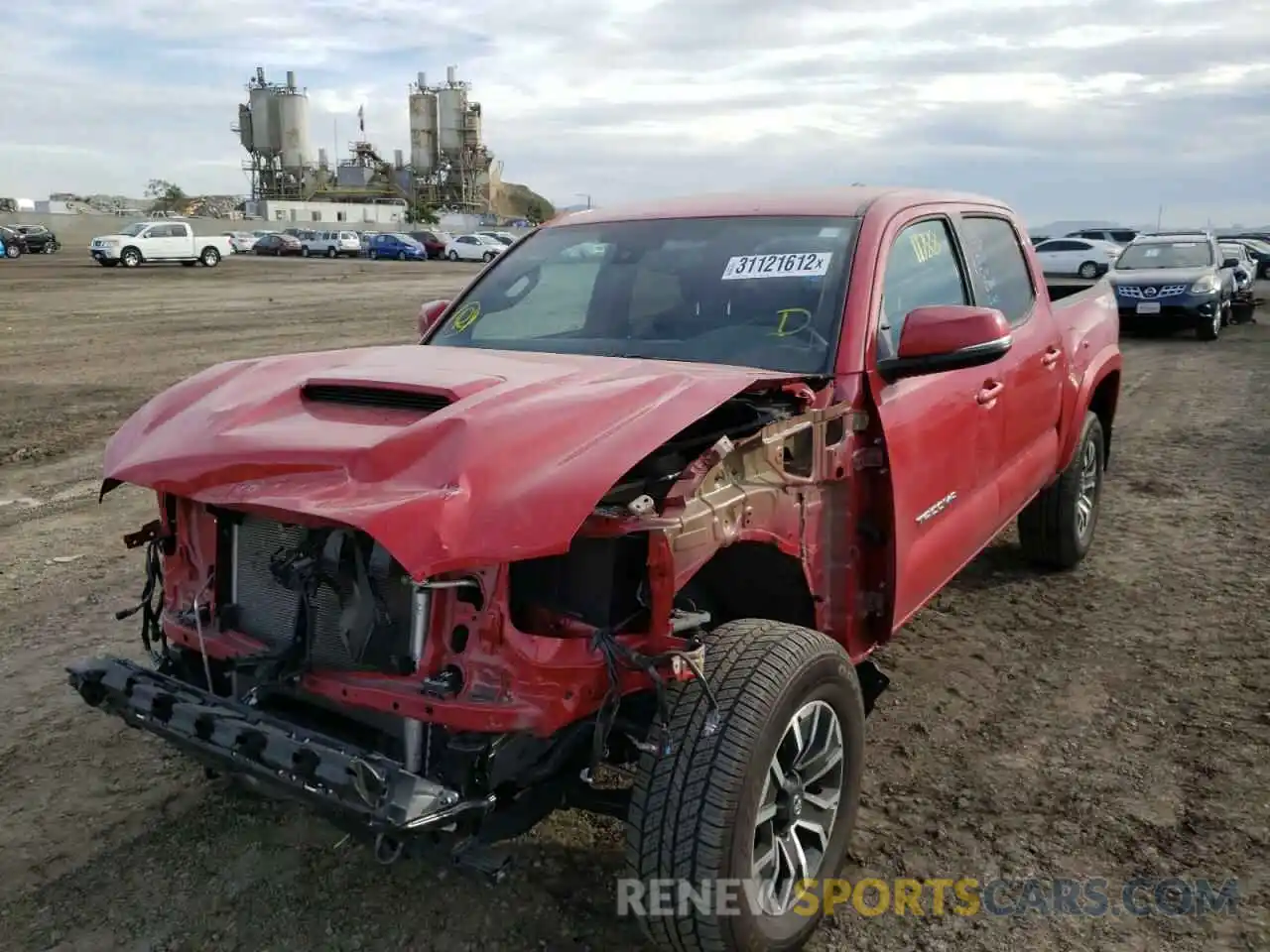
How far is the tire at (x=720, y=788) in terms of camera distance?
2.41 metres

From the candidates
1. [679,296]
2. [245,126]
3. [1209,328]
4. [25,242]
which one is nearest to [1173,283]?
[1209,328]

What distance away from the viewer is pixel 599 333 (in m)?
3.74

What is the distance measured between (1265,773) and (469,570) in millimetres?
2897

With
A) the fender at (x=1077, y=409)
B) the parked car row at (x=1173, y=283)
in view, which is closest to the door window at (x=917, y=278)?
the fender at (x=1077, y=409)

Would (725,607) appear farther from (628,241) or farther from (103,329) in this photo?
(103,329)

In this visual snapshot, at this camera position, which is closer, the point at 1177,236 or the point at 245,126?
the point at 1177,236

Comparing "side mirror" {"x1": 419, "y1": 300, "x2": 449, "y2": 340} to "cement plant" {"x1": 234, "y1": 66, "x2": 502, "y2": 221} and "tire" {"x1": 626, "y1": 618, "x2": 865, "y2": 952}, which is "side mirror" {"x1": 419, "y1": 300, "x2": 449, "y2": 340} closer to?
"tire" {"x1": 626, "y1": 618, "x2": 865, "y2": 952}

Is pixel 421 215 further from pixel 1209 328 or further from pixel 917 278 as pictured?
pixel 917 278

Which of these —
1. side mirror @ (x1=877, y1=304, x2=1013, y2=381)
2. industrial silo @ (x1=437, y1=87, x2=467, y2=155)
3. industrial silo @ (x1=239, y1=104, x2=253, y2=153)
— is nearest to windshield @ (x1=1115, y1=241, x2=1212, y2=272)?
side mirror @ (x1=877, y1=304, x2=1013, y2=381)

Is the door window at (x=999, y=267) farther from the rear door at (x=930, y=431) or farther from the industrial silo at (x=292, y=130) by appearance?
the industrial silo at (x=292, y=130)

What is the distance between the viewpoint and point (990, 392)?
409 cm

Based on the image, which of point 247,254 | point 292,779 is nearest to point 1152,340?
point 292,779

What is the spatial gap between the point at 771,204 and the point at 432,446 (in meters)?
2.10

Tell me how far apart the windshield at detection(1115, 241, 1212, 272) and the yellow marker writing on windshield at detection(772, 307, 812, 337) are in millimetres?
16975
